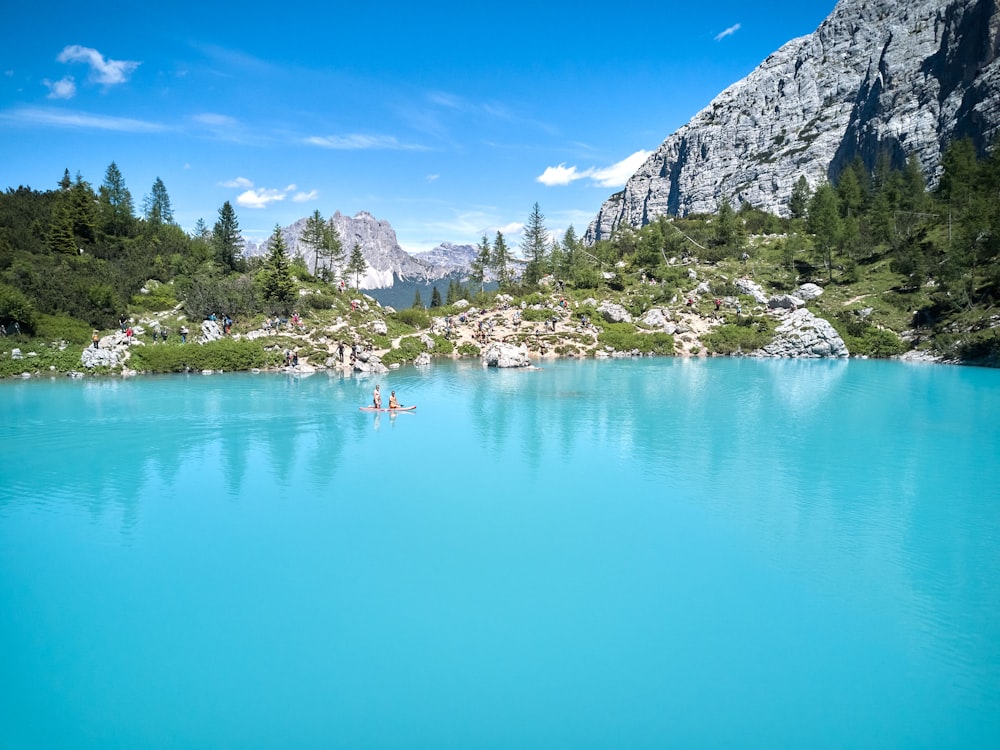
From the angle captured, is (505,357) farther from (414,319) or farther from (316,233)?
(316,233)

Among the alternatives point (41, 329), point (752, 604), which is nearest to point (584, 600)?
point (752, 604)

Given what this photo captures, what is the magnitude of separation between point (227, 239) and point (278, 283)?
672 inches

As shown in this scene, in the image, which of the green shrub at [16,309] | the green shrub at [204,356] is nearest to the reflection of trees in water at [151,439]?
the green shrub at [204,356]

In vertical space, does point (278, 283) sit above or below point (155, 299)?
above

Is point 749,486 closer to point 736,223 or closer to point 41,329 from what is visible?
point 41,329

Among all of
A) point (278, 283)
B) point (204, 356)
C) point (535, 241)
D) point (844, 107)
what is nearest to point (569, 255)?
point (535, 241)

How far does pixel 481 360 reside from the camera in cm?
5750

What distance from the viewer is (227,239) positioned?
68938 mm

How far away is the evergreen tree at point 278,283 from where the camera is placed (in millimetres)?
56906

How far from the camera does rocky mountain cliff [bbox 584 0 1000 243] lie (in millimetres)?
105812

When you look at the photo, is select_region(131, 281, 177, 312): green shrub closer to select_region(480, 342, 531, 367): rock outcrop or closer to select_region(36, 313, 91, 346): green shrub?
select_region(36, 313, 91, 346): green shrub

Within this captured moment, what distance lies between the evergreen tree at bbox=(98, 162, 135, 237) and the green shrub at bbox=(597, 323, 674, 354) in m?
57.4

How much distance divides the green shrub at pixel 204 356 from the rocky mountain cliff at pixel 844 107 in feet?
263

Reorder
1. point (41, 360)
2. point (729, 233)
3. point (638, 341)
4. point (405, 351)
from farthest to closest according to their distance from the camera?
point (729, 233) < point (638, 341) < point (405, 351) < point (41, 360)
